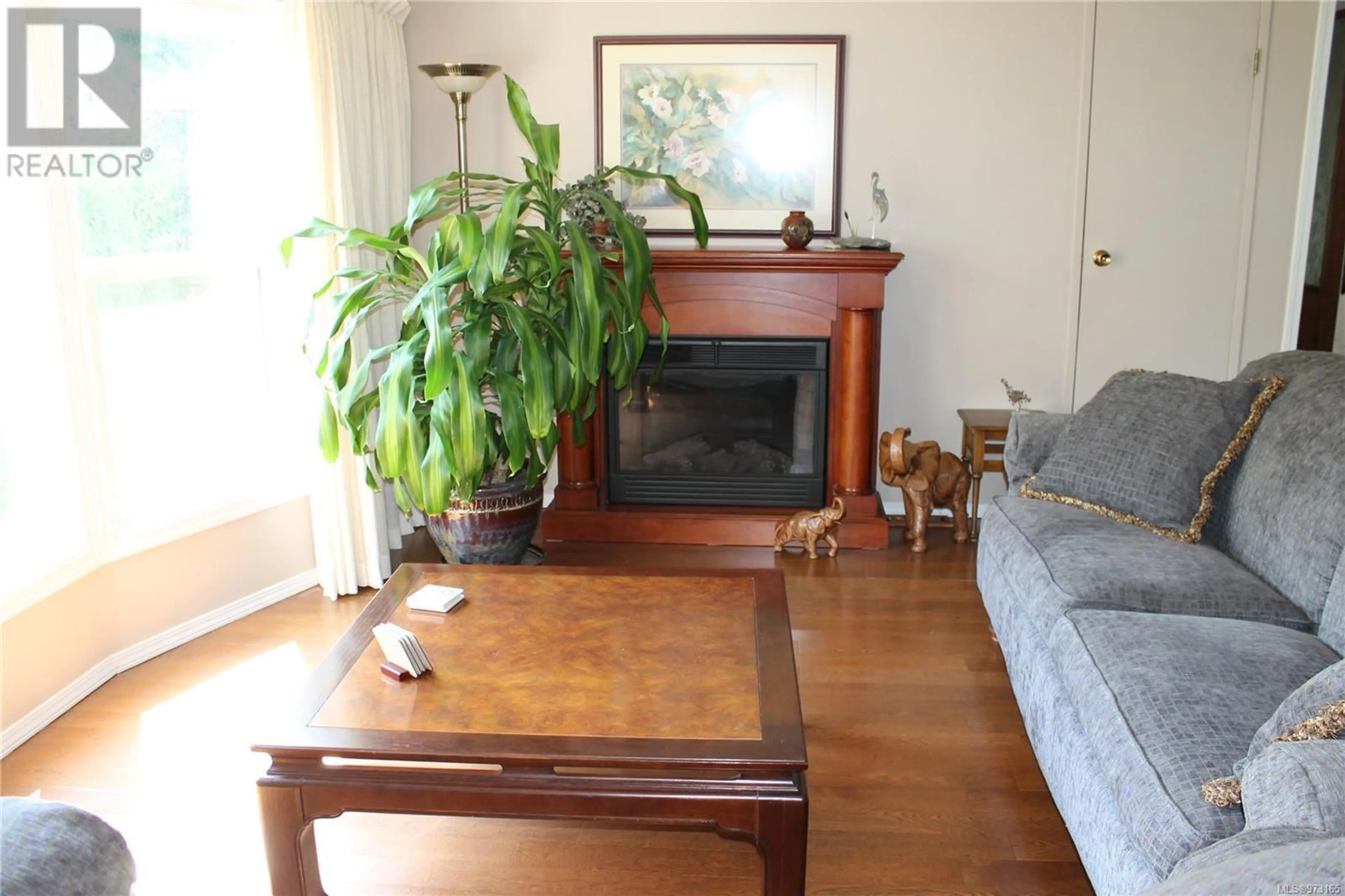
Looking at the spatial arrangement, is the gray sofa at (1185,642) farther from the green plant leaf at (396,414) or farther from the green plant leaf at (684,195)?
the green plant leaf at (396,414)

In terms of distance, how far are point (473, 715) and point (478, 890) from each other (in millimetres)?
451

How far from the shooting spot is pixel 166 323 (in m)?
3.33

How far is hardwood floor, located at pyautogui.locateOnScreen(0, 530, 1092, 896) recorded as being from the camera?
2195 mm

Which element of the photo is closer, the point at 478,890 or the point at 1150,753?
the point at 1150,753

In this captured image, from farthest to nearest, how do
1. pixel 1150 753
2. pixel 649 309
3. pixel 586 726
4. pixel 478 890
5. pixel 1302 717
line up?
pixel 649 309, pixel 478 890, pixel 586 726, pixel 1150 753, pixel 1302 717

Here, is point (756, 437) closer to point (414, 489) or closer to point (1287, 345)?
point (414, 489)

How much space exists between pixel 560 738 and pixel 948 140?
3.18 metres

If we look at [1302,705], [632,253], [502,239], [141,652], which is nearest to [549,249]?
[502,239]

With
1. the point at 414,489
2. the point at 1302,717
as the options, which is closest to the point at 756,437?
the point at 414,489

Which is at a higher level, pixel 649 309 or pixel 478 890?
Result: pixel 649 309

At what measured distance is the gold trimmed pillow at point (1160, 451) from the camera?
9.04ft

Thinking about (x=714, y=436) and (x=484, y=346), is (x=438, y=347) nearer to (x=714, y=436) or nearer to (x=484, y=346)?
(x=484, y=346)

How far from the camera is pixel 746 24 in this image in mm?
4199

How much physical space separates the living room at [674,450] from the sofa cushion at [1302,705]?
0.4 inches
